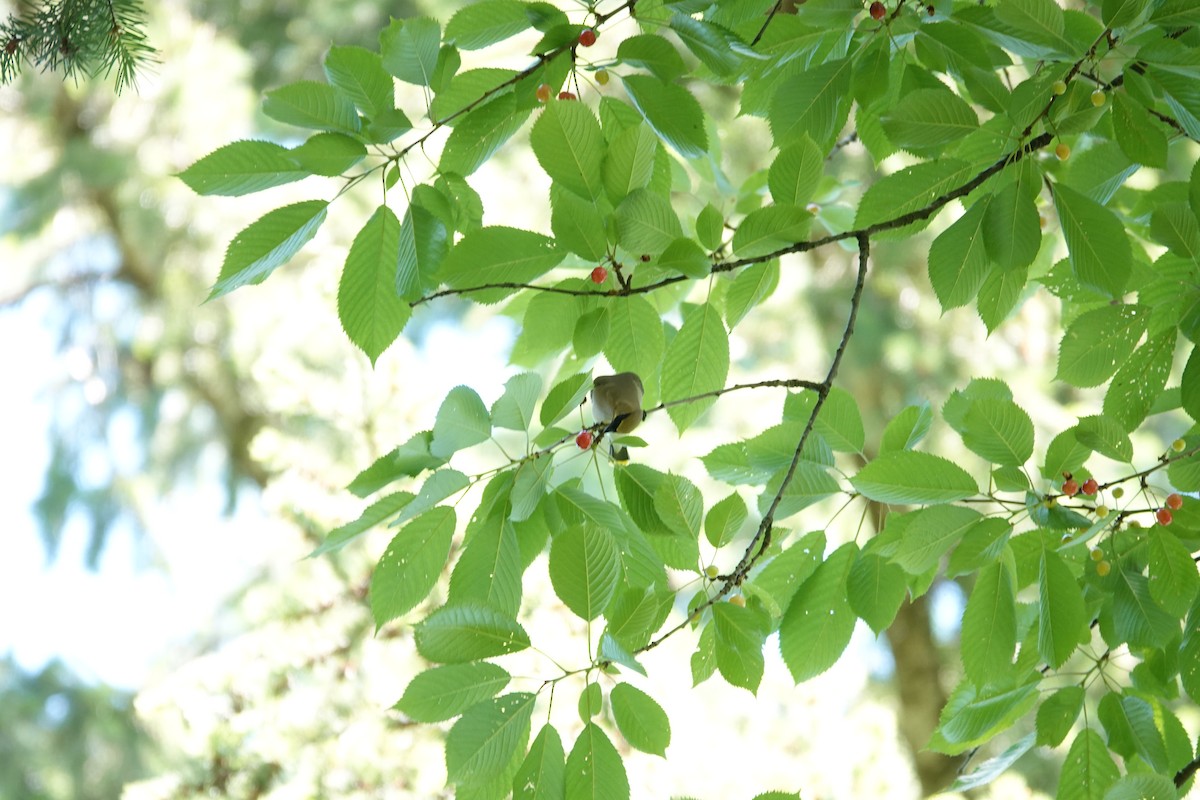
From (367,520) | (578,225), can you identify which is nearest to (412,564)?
(367,520)

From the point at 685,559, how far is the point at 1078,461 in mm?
300

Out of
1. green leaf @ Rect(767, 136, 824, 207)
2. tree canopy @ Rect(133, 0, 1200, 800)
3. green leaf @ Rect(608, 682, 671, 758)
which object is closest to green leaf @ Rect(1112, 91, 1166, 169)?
tree canopy @ Rect(133, 0, 1200, 800)

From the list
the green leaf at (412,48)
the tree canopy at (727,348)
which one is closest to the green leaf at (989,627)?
the tree canopy at (727,348)

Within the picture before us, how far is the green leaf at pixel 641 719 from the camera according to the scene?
679mm

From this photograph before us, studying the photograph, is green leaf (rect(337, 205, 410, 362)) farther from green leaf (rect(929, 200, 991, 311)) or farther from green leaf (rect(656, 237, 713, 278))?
green leaf (rect(929, 200, 991, 311))

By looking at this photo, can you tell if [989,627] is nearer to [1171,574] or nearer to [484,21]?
[1171,574]

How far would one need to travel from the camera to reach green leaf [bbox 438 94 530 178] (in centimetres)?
80

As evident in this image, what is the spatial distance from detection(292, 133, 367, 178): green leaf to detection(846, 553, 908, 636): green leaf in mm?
465

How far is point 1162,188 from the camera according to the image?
0.97 m

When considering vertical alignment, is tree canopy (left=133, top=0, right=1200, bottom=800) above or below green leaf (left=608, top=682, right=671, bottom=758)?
above

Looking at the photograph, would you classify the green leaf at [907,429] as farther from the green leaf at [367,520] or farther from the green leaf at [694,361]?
the green leaf at [367,520]

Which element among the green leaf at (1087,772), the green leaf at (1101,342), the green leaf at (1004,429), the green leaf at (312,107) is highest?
the green leaf at (312,107)

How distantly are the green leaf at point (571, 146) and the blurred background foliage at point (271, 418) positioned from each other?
0.73 ft

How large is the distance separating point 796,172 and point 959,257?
0.13 meters
